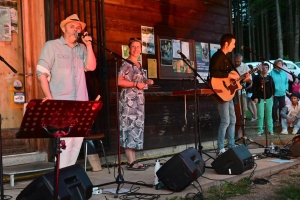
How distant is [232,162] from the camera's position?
16.8ft

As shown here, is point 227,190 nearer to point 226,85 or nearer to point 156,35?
point 226,85

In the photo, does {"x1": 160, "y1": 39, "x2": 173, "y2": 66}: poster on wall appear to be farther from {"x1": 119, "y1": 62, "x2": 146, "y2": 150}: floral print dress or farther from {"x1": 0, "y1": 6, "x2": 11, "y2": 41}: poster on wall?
{"x1": 0, "y1": 6, "x2": 11, "y2": 41}: poster on wall

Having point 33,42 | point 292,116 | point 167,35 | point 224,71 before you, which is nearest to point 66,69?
point 33,42

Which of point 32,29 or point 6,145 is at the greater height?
point 32,29

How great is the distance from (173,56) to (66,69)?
3.17 m

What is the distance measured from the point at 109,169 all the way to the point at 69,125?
8.71ft

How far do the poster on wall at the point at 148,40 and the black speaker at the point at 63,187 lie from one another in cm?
346

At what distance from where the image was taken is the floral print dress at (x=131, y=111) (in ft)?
18.2

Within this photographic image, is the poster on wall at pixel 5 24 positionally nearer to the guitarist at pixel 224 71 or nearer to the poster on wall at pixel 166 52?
the poster on wall at pixel 166 52

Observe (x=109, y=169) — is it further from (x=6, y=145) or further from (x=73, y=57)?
(x=73, y=57)

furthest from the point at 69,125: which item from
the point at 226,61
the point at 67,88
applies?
the point at 226,61

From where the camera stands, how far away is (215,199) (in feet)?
13.9

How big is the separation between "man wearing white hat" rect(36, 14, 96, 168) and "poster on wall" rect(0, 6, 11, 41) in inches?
47.2

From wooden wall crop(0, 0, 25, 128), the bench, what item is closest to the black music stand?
the bench
